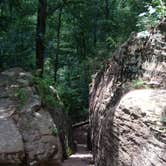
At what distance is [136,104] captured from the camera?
17.1ft

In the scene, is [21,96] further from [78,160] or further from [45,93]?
[78,160]

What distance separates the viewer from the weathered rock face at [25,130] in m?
8.43

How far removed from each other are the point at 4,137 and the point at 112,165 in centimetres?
370

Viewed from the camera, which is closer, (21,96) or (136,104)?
(136,104)

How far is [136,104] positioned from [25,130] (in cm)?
457

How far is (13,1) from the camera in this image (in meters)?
13.8

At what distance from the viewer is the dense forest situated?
14195 millimetres

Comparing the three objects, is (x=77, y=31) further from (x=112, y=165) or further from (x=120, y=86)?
(x=112, y=165)

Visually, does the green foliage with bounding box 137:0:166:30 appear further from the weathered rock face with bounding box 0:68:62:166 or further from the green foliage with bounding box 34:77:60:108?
the green foliage with bounding box 34:77:60:108

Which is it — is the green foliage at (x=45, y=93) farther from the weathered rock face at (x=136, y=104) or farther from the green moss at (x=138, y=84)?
the green moss at (x=138, y=84)

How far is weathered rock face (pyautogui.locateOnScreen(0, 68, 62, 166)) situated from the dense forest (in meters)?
0.91

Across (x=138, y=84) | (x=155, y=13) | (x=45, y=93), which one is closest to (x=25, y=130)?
(x=45, y=93)

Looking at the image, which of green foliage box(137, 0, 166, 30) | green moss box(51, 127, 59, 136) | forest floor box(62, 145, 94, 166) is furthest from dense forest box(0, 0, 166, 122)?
green foliage box(137, 0, 166, 30)

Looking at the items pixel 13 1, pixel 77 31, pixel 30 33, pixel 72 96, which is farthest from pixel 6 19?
pixel 77 31
